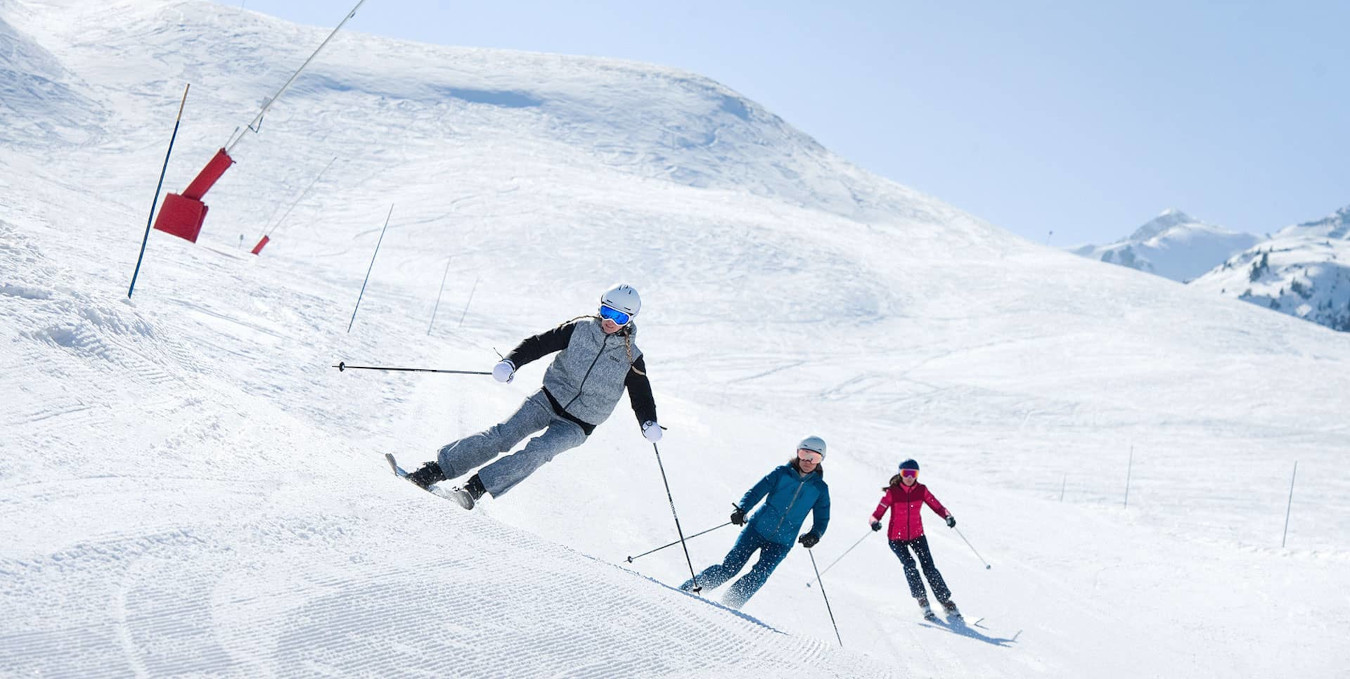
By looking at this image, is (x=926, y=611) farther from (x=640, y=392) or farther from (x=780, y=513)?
(x=640, y=392)

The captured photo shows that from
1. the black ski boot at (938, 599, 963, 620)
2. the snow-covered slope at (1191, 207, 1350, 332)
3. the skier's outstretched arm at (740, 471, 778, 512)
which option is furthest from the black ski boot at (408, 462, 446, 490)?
the snow-covered slope at (1191, 207, 1350, 332)

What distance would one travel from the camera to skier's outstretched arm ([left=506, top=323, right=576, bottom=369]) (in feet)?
19.9

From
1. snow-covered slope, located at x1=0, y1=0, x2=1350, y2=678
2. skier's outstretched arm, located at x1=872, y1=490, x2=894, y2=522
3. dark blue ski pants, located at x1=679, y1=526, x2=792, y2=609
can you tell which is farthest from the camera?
skier's outstretched arm, located at x1=872, y1=490, x2=894, y2=522

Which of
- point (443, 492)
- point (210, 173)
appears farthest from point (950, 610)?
point (210, 173)

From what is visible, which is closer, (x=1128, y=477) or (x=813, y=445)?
(x=813, y=445)

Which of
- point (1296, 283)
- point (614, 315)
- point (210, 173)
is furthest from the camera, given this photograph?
point (1296, 283)

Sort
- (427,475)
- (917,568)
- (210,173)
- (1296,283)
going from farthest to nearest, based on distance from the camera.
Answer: (1296,283) → (210,173) → (917,568) → (427,475)

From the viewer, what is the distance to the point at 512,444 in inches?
240

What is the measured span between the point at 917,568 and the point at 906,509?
1.66 feet

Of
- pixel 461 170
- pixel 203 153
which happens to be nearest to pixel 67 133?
pixel 203 153

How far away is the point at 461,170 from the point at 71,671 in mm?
47185

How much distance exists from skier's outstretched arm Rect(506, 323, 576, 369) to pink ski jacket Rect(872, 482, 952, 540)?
350 cm

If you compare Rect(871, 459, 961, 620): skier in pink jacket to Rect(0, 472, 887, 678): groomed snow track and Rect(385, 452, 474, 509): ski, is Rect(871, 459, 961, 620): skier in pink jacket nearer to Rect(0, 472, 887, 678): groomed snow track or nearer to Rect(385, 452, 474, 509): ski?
Rect(385, 452, 474, 509): ski

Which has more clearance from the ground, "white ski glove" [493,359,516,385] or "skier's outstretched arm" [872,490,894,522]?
"white ski glove" [493,359,516,385]
